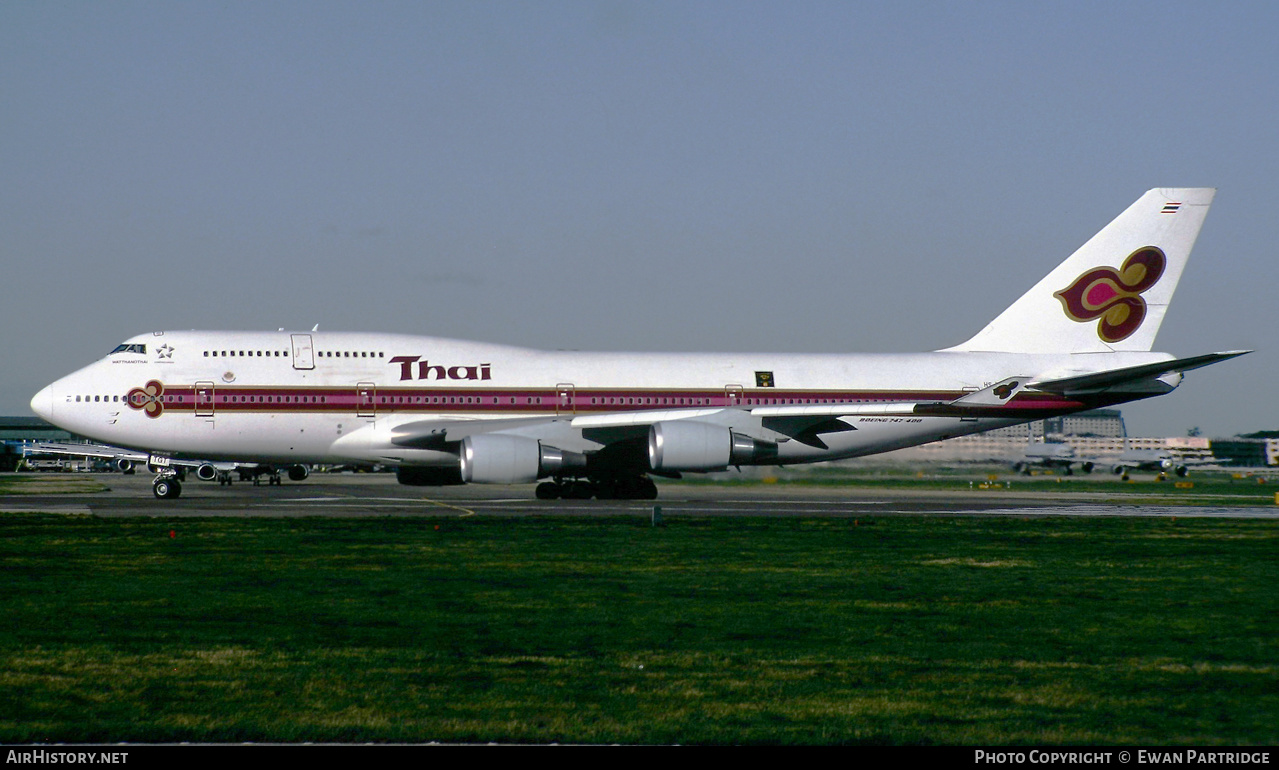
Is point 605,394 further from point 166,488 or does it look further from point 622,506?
point 166,488

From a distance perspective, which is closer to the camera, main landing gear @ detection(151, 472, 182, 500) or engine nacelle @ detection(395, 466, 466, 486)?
main landing gear @ detection(151, 472, 182, 500)

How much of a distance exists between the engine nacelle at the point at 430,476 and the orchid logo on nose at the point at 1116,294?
791 inches

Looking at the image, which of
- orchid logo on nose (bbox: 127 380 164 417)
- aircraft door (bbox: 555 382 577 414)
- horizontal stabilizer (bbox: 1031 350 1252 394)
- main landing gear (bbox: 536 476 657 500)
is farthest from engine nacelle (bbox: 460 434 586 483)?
horizontal stabilizer (bbox: 1031 350 1252 394)

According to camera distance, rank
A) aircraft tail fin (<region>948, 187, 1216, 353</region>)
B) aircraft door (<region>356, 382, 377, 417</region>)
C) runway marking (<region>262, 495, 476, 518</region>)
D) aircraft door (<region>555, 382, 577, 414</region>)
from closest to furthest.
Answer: runway marking (<region>262, 495, 476, 518</region>) < aircraft door (<region>356, 382, 377, 417</region>) < aircraft door (<region>555, 382, 577, 414</region>) < aircraft tail fin (<region>948, 187, 1216, 353</region>)

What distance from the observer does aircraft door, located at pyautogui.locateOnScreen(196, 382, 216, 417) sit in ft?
109

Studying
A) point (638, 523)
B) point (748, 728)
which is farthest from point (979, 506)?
point (748, 728)

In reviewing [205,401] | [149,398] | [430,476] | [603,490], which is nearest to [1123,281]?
[603,490]

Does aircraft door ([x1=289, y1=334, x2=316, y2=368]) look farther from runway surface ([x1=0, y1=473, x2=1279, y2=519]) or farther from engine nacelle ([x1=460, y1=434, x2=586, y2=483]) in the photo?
engine nacelle ([x1=460, y1=434, x2=586, y2=483])

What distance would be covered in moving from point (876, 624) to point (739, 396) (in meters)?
24.7

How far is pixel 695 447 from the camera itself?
108 feet

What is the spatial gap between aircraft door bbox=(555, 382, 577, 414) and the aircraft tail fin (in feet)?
50.1

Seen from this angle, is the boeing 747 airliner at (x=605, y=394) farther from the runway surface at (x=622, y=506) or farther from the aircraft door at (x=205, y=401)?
the runway surface at (x=622, y=506)

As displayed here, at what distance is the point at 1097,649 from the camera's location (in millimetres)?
10812

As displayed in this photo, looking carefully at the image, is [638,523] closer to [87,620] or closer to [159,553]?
[159,553]
